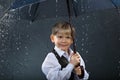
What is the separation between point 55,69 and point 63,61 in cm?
12

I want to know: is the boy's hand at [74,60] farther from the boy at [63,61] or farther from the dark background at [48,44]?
the dark background at [48,44]

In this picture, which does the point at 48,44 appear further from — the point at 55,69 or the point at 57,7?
the point at 55,69

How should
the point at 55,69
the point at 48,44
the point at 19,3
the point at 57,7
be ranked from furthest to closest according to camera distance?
the point at 48,44 → the point at 57,7 → the point at 19,3 → the point at 55,69

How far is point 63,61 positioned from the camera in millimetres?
3279

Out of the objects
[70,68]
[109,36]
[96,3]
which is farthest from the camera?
[109,36]

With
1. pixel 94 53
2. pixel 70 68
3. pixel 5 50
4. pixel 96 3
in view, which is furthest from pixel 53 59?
pixel 5 50

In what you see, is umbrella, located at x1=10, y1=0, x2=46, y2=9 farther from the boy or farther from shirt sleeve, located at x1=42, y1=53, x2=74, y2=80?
shirt sleeve, located at x1=42, y1=53, x2=74, y2=80

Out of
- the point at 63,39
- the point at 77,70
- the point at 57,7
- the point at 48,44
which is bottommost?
the point at 48,44

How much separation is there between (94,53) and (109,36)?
408 millimetres

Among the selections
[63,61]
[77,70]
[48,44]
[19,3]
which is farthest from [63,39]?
[48,44]

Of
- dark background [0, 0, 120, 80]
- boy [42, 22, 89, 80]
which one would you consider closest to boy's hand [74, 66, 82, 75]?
boy [42, 22, 89, 80]

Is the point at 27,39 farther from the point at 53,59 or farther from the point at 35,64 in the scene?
the point at 53,59

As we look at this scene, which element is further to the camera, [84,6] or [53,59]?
[84,6]

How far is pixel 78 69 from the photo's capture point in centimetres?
328
